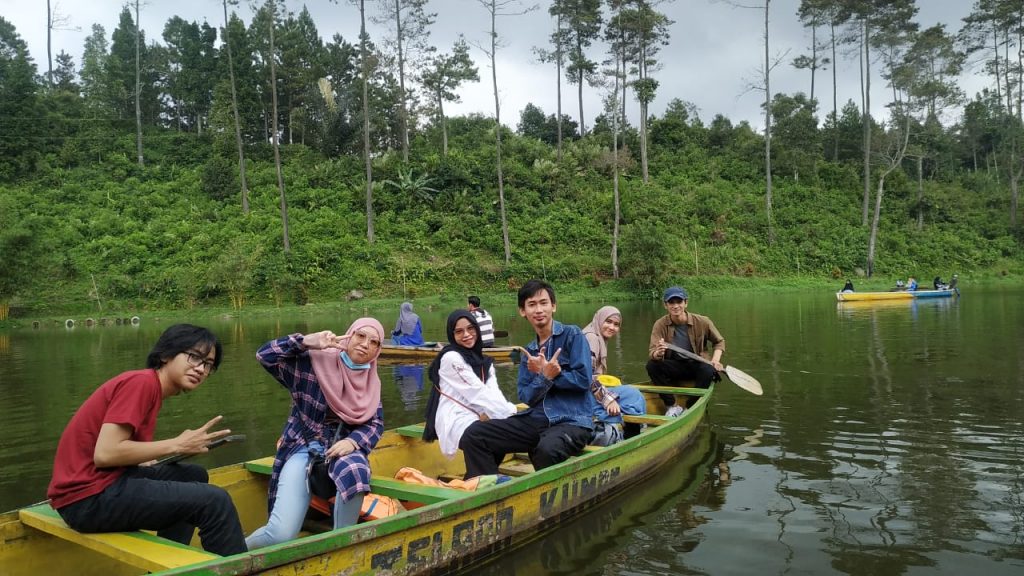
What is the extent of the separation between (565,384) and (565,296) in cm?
2265

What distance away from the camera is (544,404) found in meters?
5.07

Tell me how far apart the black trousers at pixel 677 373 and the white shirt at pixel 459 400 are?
136 inches

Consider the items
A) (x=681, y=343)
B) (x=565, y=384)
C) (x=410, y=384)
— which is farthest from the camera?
(x=410, y=384)

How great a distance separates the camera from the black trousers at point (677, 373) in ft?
25.8

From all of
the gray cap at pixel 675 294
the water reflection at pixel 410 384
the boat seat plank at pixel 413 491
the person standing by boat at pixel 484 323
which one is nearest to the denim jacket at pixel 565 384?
the boat seat plank at pixel 413 491

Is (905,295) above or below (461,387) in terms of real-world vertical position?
below

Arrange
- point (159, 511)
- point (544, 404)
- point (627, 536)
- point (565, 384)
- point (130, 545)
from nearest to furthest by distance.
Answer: point (130, 545), point (159, 511), point (627, 536), point (565, 384), point (544, 404)

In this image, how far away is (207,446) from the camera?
337cm

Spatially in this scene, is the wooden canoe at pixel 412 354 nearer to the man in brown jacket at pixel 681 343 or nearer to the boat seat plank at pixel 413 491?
the man in brown jacket at pixel 681 343

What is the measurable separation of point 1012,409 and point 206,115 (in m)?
45.7

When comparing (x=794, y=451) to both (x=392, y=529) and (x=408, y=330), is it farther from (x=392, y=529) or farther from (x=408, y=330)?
(x=408, y=330)

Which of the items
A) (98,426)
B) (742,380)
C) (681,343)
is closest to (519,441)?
(98,426)

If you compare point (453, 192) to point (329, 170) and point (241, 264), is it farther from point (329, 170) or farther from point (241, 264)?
point (241, 264)

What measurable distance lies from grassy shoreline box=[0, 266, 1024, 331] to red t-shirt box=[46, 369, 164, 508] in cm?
2098
